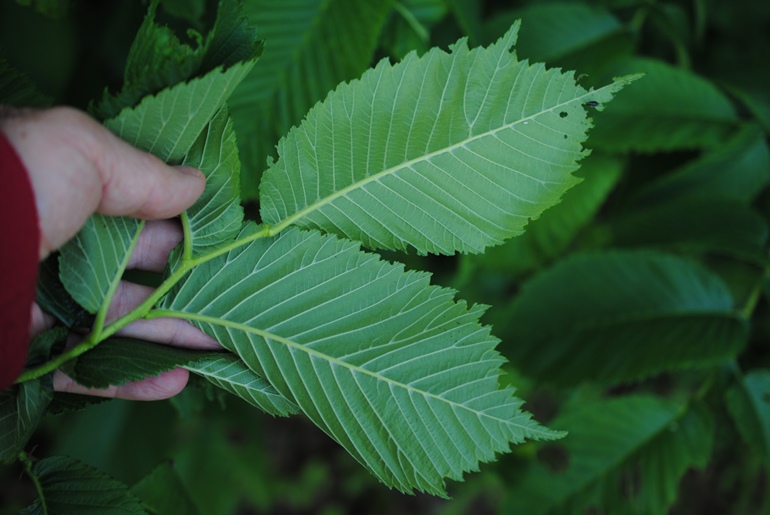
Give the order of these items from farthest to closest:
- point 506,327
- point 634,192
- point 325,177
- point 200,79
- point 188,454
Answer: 1. point 188,454
2. point 634,192
3. point 506,327
4. point 325,177
5. point 200,79

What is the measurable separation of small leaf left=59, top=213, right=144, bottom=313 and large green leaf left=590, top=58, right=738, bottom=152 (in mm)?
1235

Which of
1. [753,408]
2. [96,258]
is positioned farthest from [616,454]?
[96,258]

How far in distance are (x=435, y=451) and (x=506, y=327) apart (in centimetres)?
94

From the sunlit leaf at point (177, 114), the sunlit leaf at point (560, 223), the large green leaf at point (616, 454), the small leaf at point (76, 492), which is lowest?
the large green leaf at point (616, 454)

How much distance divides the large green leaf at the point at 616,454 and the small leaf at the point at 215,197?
1115 millimetres

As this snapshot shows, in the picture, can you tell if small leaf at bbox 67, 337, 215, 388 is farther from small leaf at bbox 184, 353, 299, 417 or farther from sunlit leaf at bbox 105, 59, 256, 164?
sunlit leaf at bbox 105, 59, 256, 164

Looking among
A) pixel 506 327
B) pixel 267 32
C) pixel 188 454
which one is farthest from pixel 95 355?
pixel 188 454

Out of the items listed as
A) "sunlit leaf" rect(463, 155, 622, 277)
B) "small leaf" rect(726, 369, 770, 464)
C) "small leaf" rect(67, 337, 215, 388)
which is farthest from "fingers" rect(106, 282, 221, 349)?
"small leaf" rect(726, 369, 770, 464)

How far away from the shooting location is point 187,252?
31.6 inches

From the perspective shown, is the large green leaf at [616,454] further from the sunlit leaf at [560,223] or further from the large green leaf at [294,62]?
the large green leaf at [294,62]

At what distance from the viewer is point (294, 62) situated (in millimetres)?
1281

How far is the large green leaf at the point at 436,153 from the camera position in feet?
2.46

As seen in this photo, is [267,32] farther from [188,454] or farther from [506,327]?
[188,454]

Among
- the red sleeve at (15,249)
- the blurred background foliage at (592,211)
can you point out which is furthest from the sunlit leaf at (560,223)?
the red sleeve at (15,249)
